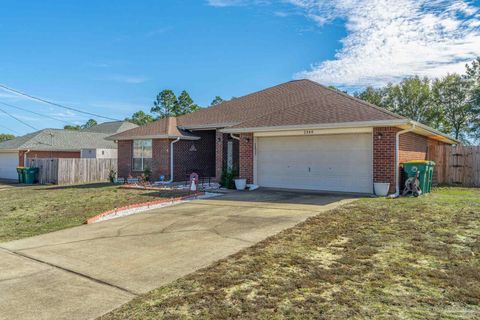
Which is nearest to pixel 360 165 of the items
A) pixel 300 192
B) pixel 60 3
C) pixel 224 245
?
pixel 300 192

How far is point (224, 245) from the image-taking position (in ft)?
18.9

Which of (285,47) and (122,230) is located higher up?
(285,47)

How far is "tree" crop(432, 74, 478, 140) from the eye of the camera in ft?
107

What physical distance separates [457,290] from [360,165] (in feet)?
27.6

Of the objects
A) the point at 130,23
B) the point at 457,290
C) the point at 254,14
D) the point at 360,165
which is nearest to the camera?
the point at 457,290

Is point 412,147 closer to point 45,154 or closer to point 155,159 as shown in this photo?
point 155,159

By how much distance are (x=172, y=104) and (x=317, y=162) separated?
44.5 metres

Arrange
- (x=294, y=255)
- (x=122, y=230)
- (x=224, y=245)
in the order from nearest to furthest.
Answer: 1. (x=294, y=255)
2. (x=224, y=245)
3. (x=122, y=230)

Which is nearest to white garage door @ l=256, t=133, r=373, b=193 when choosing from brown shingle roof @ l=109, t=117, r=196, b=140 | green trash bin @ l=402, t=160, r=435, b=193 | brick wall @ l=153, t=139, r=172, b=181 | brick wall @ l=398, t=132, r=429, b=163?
green trash bin @ l=402, t=160, r=435, b=193

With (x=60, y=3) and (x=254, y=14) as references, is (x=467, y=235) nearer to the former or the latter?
(x=254, y=14)

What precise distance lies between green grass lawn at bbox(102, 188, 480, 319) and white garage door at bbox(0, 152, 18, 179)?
93.4ft

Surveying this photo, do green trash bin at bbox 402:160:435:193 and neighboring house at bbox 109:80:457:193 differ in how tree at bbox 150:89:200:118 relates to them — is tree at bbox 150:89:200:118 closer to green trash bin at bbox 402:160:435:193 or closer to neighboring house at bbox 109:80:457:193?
neighboring house at bbox 109:80:457:193

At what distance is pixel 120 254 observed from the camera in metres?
5.49

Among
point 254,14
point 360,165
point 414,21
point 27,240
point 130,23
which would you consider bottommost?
point 27,240
